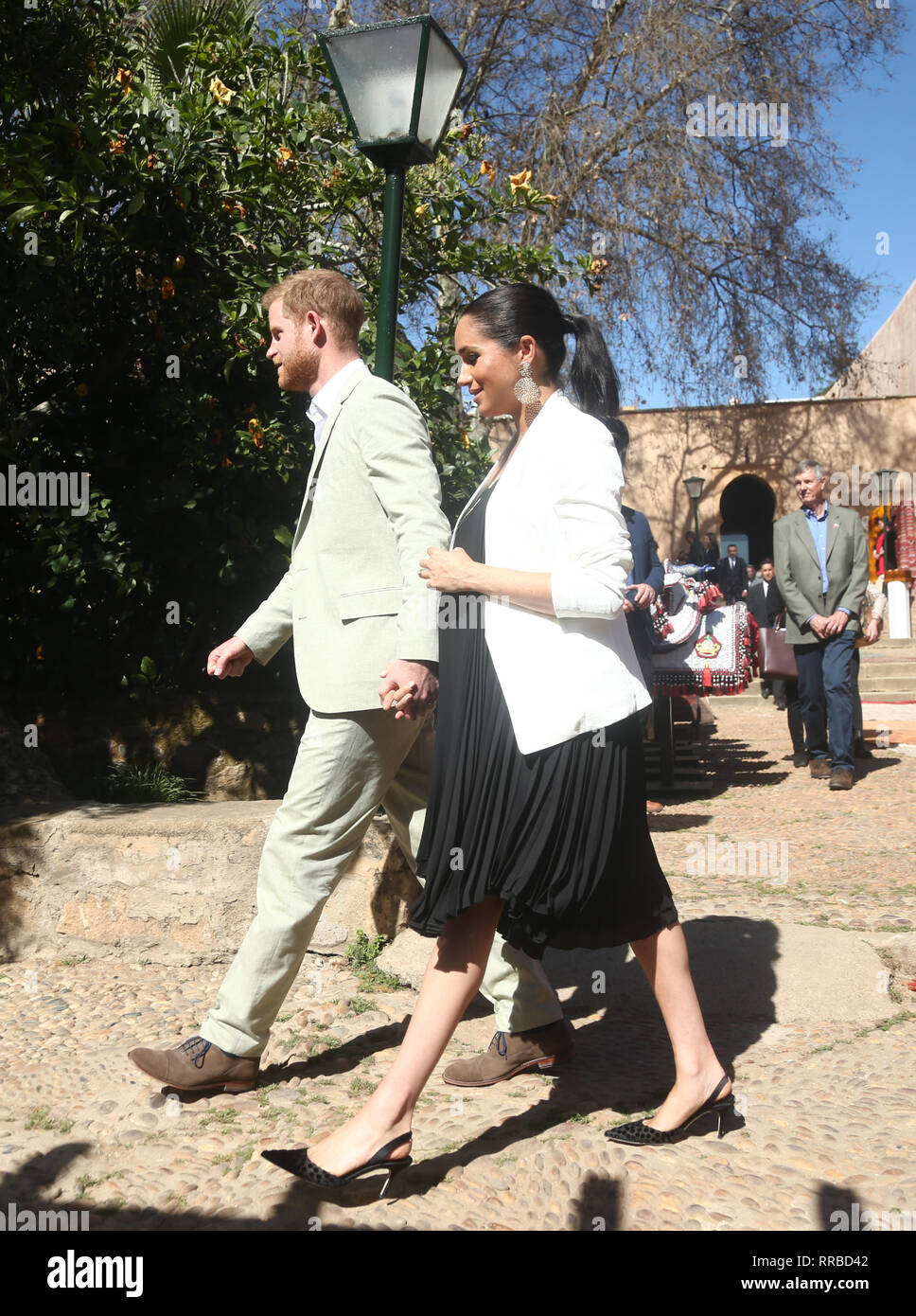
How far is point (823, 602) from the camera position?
24.5 feet

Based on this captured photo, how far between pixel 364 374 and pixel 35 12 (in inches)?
112

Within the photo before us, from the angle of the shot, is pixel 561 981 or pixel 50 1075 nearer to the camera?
pixel 50 1075

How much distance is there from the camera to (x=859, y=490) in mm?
25266

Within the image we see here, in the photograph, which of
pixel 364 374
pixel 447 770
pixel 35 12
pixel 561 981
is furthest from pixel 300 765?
pixel 35 12

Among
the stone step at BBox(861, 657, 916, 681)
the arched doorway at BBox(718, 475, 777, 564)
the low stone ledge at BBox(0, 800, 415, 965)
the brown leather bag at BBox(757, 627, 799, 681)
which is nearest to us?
the low stone ledge at BBox(0, 800, 415, 965)

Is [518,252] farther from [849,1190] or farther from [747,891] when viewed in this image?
[849,1190]

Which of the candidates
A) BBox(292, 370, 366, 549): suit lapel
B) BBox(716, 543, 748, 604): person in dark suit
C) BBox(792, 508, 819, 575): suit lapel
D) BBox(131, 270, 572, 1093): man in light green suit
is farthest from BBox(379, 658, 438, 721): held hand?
BBox(716, 543, 748, 604): person in dark suit

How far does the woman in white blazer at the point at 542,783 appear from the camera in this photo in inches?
92.3

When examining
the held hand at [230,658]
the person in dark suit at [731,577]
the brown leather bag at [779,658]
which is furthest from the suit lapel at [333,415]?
the person in dark suit at [731,577]

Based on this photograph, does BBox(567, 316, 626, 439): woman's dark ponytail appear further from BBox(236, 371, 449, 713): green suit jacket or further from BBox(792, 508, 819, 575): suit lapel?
BBox(792, 508, 819, 575): suit lapel

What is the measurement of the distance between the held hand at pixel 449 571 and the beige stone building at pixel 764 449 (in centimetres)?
2299

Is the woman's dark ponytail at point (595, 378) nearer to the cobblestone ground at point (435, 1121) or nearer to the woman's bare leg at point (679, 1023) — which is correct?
the woman's bare leg at point (679, 1023)

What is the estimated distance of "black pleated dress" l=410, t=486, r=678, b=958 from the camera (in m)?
2.38
